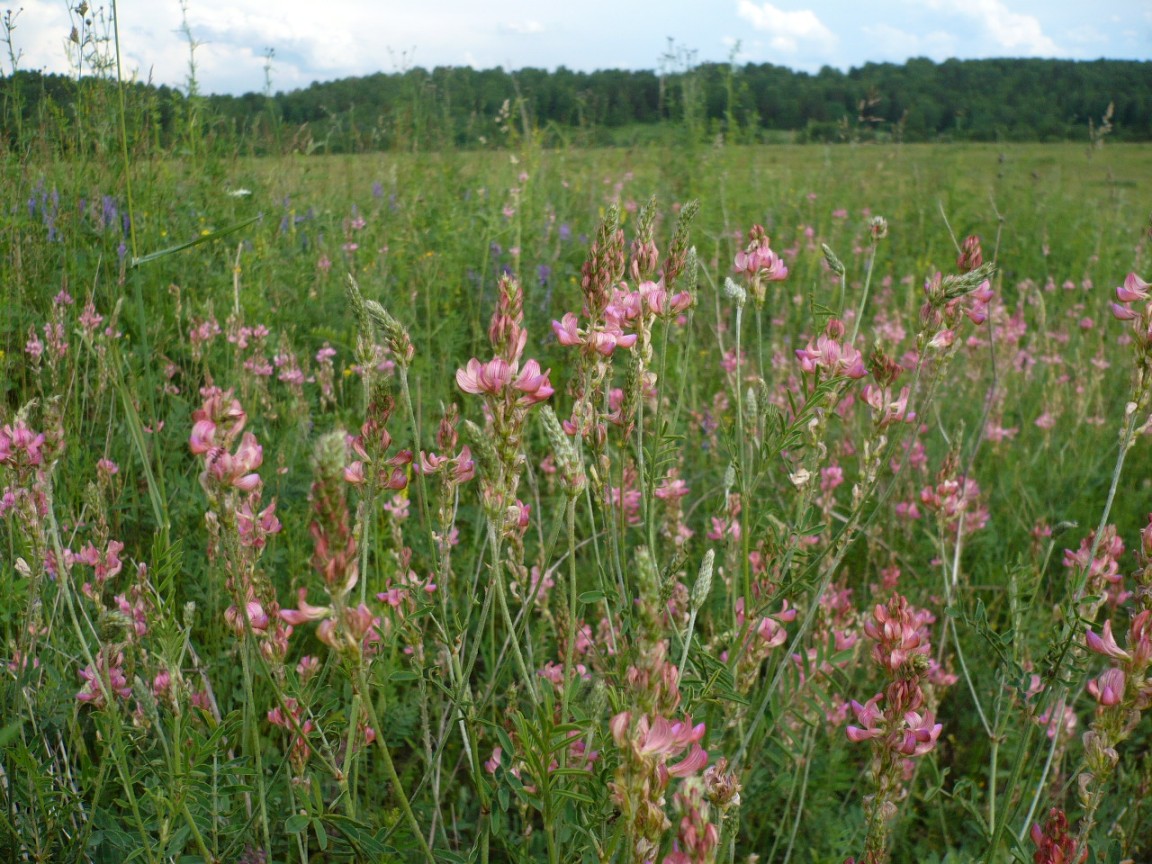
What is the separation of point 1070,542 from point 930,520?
1.97 ft

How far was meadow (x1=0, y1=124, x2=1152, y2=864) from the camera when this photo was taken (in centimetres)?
125

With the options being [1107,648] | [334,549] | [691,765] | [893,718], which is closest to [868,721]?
[893,718]

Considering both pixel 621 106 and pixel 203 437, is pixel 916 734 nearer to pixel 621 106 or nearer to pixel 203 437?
pixel 203 437

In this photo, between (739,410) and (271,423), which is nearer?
(739,410)

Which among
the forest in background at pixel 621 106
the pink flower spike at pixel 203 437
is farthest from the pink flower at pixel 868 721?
the forest in background at pixel 621 106

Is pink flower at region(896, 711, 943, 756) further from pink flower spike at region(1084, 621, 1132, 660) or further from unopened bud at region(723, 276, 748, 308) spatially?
unopened bud at region(723, 276, 748, 308)

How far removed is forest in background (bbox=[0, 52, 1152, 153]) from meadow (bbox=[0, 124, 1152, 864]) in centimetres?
44

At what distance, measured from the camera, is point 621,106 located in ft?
43.4

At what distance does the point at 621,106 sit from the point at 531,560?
38.5ft

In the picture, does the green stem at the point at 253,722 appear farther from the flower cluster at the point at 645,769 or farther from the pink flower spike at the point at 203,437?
the flower cluster at the point at 645,769

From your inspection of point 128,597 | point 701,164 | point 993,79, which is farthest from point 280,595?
point 993,79

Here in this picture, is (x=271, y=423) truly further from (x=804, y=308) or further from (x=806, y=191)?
(x=806, y=191)

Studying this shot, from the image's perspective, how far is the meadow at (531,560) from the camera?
125 centimetres

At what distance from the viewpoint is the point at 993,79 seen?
20.9 m
